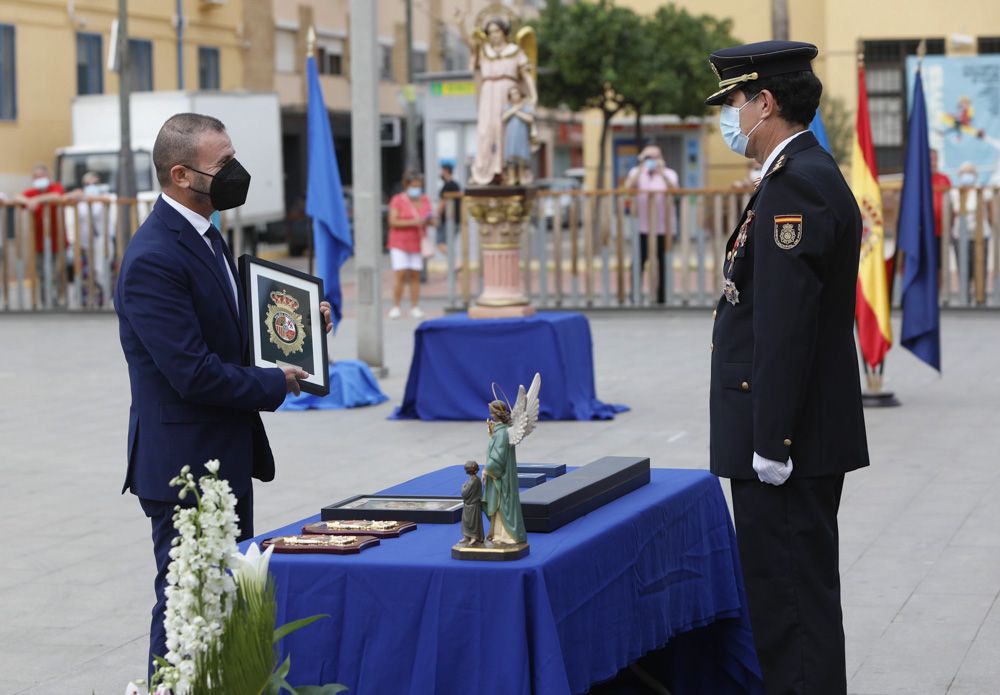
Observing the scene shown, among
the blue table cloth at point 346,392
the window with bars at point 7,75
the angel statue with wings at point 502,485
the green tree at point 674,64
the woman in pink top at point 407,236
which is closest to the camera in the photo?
the angel statue with wings at point 502,485

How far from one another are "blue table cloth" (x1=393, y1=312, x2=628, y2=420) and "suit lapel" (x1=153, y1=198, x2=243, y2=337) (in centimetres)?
705

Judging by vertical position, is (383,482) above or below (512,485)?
below

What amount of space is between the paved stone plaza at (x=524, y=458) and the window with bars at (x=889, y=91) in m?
17.5

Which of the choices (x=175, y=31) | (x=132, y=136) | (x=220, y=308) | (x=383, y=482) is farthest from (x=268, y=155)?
(x=220, y=308)

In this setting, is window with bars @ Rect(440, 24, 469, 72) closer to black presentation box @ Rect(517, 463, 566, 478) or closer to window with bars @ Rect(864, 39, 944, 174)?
window with bars @ Rect(864, 39, 944, 174)

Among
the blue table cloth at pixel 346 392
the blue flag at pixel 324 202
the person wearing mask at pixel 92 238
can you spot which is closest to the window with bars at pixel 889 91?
the person wearing mask at pixel 92 238

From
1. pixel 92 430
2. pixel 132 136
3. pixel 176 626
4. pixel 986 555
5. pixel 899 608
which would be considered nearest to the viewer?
pixel 176 626

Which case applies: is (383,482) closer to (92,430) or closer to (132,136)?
(92,430)

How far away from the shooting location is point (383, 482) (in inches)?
371

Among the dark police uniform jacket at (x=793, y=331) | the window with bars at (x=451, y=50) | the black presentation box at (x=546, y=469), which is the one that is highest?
the window with bars at (x=451, y=50)

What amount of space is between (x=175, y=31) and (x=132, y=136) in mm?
8144

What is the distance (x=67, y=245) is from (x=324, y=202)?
30.9 feet

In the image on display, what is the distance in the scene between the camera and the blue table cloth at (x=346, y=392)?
498 inches

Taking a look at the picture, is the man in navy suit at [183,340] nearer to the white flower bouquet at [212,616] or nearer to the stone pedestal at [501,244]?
the white flower bouquet at [212,616]
